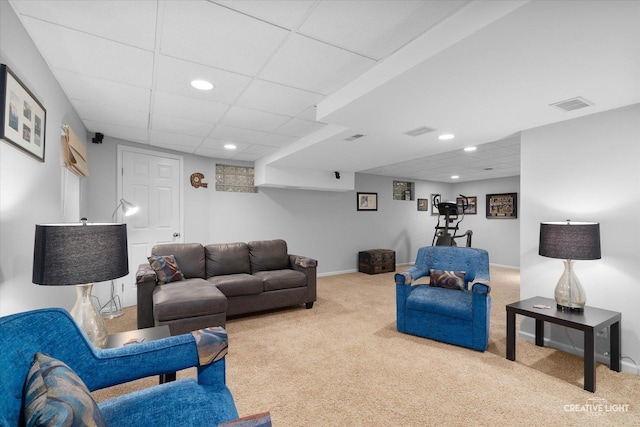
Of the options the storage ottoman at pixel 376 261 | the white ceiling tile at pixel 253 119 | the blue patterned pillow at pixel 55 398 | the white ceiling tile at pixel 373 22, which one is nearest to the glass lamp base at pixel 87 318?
the blue patterned pillow at pixel 55 398

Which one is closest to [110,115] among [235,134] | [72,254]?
[235,134]

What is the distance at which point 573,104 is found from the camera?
2.38 m

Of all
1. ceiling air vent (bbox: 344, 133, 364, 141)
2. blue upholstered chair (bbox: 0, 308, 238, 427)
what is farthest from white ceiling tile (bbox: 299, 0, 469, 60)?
blue upholstered chair (bbox: 0, 308, 238, 427)

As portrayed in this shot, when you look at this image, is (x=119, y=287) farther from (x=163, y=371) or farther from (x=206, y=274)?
(x=163, y=371)

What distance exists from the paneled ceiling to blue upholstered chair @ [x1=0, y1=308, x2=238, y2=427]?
1.56 meters

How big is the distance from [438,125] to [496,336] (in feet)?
7.39

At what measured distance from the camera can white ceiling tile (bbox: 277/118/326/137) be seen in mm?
3401

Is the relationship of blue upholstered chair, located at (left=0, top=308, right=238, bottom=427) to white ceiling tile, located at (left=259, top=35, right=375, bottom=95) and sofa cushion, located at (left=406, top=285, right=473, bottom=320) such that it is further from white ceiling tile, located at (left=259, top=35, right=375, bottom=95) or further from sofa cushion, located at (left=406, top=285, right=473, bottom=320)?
sofa cushion, located at (left=406, top=285, right=473, bottom=320)

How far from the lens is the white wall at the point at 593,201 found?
245cm

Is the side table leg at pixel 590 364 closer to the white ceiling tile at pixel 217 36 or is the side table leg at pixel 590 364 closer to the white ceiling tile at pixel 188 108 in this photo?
the white ceiling tile at pixel 217 36

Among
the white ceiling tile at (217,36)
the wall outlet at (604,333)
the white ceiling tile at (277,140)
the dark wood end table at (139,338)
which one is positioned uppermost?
the white ceiling tile at (217,36)

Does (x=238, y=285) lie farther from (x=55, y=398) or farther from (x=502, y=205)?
(x=502, y=205)

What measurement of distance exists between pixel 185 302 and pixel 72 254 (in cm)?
166

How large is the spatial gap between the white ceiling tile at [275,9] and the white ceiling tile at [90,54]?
852mm
